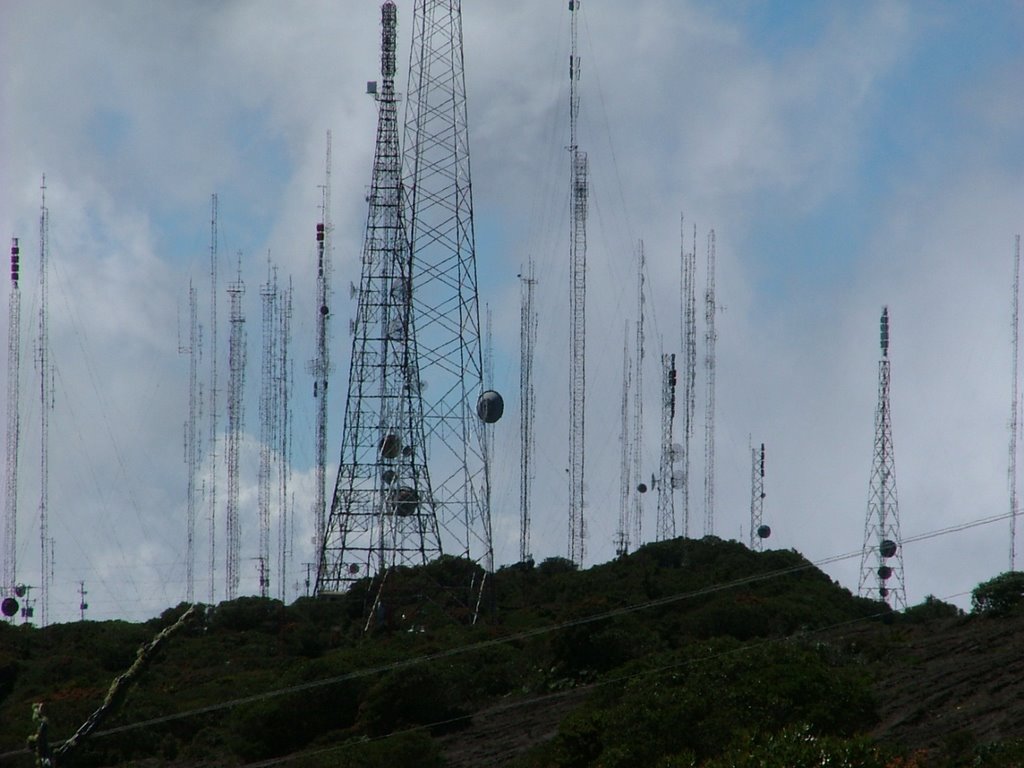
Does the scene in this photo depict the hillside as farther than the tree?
No

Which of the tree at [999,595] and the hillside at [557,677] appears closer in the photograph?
the hillside at [557,677]

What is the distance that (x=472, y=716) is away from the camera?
4838 centimetres

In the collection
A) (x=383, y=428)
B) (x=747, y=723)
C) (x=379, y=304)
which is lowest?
(x=747, y=723)

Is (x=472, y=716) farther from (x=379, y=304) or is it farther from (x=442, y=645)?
(x=379, y=304)

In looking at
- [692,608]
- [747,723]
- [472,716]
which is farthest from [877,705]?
[692,608]

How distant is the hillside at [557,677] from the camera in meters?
36.1

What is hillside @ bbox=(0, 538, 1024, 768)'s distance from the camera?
119 feet

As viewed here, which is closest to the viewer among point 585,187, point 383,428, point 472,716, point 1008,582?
point 472,716

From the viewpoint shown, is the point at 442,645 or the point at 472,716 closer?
the point at 472,716

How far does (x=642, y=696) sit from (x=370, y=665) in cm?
1411

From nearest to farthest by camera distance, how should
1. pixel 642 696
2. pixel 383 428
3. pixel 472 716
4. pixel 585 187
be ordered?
pixel 642 696, pixel 472 716, pixel 383 428, pixel 585 187

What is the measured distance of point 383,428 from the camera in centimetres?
5953

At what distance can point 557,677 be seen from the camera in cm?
5150

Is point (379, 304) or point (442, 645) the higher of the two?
point (379, 304)
